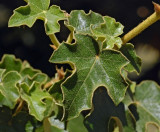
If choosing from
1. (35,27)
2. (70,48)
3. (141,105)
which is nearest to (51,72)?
(35,27)

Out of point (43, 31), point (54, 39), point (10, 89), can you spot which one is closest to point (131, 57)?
point (54, 39)

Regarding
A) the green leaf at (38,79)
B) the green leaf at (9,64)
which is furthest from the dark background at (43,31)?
the green leaf at (38,79)

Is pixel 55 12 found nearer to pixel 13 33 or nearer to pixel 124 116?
pixel 124 116

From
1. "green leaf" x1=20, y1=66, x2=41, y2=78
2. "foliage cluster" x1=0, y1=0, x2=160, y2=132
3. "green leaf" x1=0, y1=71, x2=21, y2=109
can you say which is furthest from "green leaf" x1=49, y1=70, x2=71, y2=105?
"green leaf" x1=20, y1=66, x2=41, y2=78

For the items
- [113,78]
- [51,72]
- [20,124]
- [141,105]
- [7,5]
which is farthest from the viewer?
[51,72]

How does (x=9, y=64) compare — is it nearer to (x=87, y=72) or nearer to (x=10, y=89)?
(x=10, y=89)

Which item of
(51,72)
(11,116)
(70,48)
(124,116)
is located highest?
(70,48)
